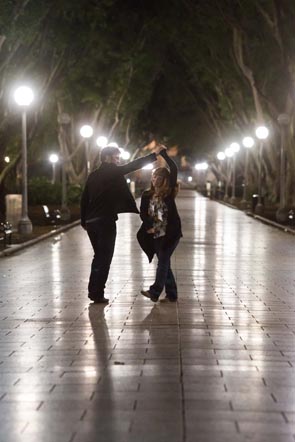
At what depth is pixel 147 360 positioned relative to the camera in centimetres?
763

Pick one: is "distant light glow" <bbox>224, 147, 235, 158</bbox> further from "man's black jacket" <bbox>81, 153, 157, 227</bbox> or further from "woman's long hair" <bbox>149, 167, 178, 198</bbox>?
"man's black jacket" <bbox>81, 153, 157, 227</bbox>

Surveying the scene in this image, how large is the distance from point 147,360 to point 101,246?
351cm

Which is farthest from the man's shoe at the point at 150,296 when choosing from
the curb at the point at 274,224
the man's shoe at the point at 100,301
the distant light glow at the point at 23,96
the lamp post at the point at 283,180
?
the lamp post at the point at 283,180

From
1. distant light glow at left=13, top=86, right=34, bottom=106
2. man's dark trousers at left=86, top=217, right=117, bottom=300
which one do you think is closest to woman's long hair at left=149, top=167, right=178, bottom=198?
man's dark trousers at left=86, top=217, right=117, bottom=300

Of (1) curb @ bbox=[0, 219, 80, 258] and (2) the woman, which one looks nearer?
(2) the woman

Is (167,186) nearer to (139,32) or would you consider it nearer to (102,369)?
(102,369)

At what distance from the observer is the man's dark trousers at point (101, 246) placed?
1093 centimetres

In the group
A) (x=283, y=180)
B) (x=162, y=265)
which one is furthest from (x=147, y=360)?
(x=283, y=180)

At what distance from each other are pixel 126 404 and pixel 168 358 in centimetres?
161

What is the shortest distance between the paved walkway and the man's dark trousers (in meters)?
0.37

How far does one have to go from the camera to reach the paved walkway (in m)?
5.65

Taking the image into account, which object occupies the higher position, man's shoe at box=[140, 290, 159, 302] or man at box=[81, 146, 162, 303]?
man at box=[81, 146, 162, 303]

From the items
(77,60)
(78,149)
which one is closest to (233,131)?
(78,149)

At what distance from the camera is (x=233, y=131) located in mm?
63906
